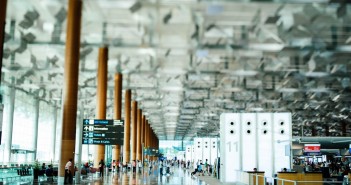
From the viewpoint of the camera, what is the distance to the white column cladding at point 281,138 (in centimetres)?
2716

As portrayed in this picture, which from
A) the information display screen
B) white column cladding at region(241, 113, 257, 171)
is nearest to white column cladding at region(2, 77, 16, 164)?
white column cladding at region(241, 113, 257, 171)

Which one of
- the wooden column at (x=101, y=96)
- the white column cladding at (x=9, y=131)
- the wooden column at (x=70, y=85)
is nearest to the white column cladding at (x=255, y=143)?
the wooden column at (x=70, y=85)

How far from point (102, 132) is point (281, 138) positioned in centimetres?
1192

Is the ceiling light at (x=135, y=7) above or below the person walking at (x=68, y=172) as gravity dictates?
above

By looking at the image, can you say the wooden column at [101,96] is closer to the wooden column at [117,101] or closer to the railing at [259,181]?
the wooden column at [117,101]

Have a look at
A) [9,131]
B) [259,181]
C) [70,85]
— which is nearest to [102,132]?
[70,85]

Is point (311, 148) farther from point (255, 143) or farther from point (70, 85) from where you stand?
point (70, 85)

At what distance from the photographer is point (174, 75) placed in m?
41.8

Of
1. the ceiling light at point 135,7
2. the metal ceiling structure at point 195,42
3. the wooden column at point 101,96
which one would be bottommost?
the wooden column at point 101,96

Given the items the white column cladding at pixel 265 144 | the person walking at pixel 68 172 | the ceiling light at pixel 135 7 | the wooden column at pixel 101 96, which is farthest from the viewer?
the wooden column at pixel 101 96

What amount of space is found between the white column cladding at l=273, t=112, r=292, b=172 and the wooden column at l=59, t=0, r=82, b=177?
12636mm

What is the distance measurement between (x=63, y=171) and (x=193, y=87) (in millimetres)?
26786

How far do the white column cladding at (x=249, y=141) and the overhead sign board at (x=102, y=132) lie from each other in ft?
27.4

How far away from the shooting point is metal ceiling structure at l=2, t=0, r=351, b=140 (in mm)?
23406
